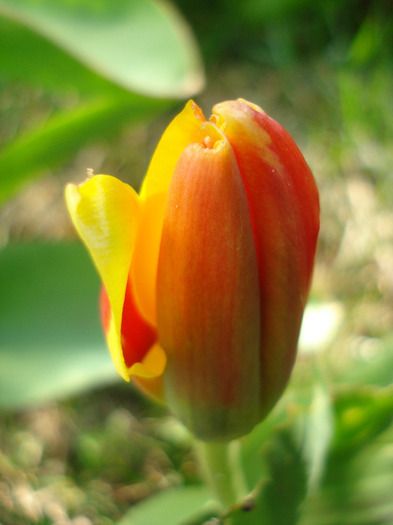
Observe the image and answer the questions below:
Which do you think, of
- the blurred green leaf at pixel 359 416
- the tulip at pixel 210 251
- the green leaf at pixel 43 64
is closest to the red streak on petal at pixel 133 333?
the tulip at pixel 210 251

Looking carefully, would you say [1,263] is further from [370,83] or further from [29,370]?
[370,83]

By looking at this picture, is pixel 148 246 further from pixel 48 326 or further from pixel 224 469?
pixel 48 326

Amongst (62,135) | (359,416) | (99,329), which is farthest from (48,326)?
(359,416)

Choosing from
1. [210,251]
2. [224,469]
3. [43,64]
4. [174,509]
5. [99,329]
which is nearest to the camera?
[210,251]

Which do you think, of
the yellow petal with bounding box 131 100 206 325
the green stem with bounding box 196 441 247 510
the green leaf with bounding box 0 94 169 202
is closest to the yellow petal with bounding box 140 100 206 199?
the yellow petal with bounding box 131 100 206 325

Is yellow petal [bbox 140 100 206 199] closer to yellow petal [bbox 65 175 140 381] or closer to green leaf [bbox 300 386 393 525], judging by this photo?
yellow petal [bbox 65 175 140 381]

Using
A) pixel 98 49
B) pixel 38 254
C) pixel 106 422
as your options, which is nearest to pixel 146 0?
pixel 98 49
